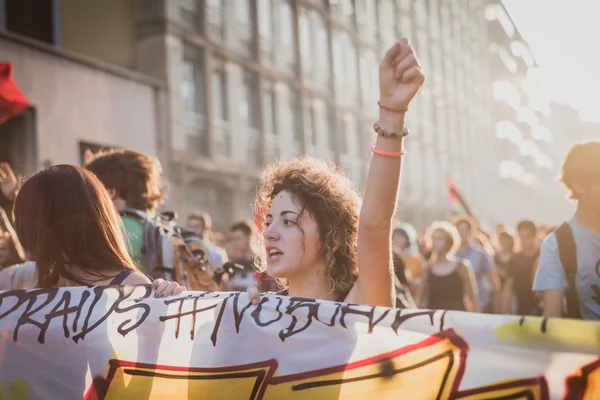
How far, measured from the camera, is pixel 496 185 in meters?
57.3

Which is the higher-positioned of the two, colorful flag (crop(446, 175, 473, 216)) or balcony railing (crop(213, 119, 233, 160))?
balcony railing (crop(213, 119, 233, 160))

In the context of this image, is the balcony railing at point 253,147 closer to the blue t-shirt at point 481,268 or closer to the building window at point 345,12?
the building window at point 345,12

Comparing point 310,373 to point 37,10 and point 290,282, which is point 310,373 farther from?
point 37,10

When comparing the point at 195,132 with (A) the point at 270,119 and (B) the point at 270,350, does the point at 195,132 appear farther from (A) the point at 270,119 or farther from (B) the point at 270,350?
(B) the point at 270,350

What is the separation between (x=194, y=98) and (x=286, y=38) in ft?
22.3

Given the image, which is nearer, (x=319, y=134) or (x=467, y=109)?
(x=319, y=134)

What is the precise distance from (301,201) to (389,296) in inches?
22.4

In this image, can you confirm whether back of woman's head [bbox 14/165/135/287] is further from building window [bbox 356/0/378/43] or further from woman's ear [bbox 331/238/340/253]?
building window [bbox 356/0/378/43]

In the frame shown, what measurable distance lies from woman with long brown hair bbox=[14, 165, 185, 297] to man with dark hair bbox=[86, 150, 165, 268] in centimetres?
154

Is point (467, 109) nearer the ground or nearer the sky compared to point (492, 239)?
nearer the sky

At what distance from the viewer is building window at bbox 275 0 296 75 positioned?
26031mm

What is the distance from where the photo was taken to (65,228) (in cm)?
298

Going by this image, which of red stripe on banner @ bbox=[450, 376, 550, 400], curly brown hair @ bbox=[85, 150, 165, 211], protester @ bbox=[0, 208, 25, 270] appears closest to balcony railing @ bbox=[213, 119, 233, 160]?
protester @ bbox=[0, 208, 25, 270]

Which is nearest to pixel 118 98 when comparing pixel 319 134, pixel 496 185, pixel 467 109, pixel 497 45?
pixel 319 134
